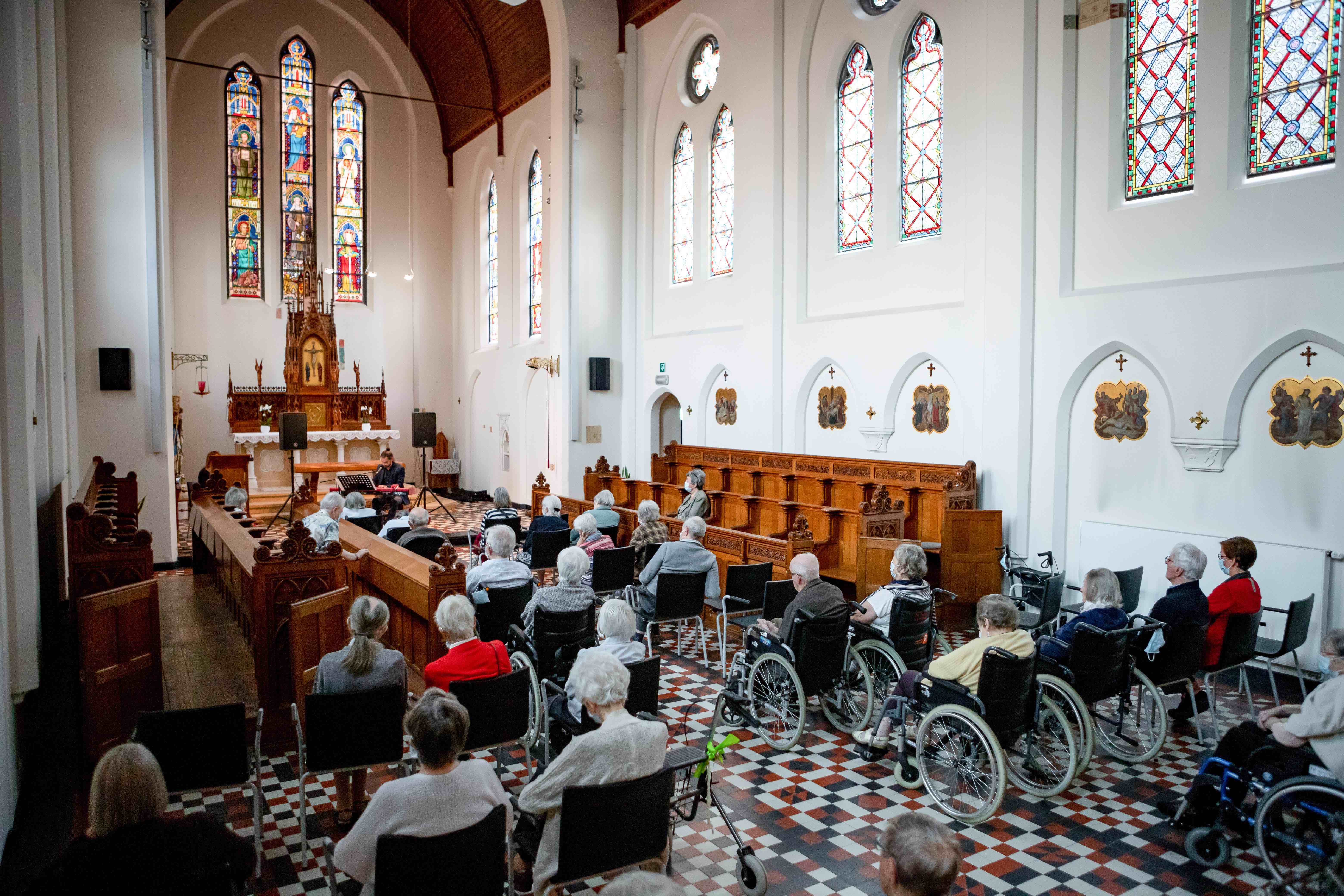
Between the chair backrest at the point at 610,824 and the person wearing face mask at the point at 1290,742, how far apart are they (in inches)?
107

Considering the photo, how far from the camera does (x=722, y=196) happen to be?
46.5 ft

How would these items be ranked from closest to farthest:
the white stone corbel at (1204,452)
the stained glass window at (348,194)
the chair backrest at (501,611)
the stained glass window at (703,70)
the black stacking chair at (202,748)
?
1. the black stacking chair at (202,748)
2. the chair backrest at (501,611)
3. the white stone corbel at (1204,452)
4. the stained glass window at (703,70)
5. the stained glass window at (348,194)

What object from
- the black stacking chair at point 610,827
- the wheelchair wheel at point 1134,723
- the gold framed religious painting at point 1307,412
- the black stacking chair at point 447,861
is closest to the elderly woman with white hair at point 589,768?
the black stacking chair at point 610,827

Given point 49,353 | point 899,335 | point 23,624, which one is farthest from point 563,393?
point 23,624

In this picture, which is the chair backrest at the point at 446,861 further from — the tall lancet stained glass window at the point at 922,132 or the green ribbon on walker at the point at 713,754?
the tall lancet stained glass window at the point at 922,132

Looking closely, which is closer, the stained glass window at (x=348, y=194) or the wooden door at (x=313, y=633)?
the wooden door at (x=313, y=633)

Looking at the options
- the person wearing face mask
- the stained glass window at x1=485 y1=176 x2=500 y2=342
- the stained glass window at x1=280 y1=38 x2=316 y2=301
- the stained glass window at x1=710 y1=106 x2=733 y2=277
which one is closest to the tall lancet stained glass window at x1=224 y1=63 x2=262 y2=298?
the stained glass window at x1=280 y1=38 x2=316 y2=301

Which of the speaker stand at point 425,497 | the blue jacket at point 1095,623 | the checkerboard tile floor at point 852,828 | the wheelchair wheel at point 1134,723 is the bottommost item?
the checkerboard tile floor at point 852,828

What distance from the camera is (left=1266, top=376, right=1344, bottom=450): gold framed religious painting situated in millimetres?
7035

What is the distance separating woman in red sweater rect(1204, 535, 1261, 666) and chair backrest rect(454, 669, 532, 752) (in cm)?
417

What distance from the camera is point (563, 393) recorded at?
1586cm

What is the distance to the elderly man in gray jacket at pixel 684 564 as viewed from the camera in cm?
686

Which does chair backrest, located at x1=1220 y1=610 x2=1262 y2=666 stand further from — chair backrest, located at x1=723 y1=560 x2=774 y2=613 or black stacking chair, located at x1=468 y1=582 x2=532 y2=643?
black stacking chair, located at x1=468 y1=582 x2=532 y2=643

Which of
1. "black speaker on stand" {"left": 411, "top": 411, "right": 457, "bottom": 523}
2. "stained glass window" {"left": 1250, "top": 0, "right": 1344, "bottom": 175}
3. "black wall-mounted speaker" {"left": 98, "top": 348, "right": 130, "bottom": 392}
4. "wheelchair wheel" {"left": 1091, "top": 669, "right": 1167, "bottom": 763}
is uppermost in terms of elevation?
"stained glass window" {"left": 1250, "top": 0, "right": 1344, "bottom": 175}
